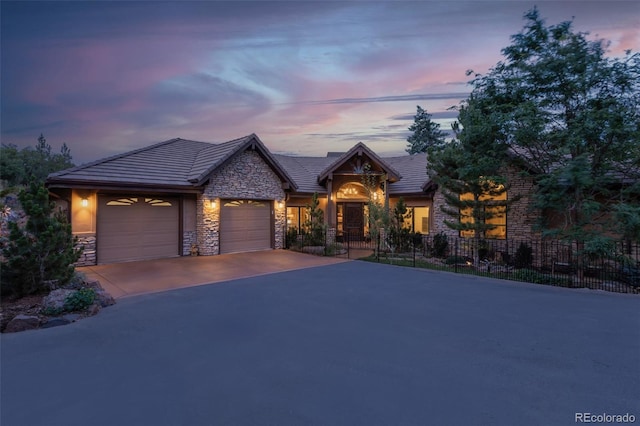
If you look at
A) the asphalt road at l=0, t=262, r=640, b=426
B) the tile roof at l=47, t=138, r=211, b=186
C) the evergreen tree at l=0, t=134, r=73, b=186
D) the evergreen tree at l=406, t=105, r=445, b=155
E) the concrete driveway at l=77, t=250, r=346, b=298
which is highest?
the evergreen tree at l=406, t=105, r=445, b=155

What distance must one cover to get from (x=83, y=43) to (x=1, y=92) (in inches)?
186

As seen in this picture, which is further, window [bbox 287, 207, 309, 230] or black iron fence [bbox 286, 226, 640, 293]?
window [bbox 287, 207, 309, 230]

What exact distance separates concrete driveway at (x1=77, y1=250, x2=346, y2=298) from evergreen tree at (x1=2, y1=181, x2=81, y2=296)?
1.50 metres

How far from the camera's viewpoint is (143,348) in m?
5.07

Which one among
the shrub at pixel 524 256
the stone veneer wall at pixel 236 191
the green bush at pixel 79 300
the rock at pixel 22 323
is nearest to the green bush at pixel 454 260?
the shrub at pixel 524 256

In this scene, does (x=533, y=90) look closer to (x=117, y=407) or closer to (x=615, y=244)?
(x=615, y=244)

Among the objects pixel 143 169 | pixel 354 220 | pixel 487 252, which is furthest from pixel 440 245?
pixel 143 169

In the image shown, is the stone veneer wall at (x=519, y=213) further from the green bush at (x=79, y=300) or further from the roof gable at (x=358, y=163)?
the green bush at (x=79, y=300)

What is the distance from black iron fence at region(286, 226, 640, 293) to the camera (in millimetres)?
10133

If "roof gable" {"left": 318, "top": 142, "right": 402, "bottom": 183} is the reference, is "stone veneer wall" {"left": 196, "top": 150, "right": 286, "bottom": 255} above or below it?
below

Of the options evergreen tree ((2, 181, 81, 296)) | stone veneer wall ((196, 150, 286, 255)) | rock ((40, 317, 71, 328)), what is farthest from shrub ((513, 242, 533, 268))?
evergreen tree ((2, 181, 81, 296))

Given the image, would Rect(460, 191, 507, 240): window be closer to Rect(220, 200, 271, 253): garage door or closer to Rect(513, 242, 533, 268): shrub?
Rect(513, 242, 533, 268): shrub

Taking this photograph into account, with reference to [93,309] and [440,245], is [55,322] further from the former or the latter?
[440,245]

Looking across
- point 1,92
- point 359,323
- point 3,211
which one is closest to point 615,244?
point 359,323
